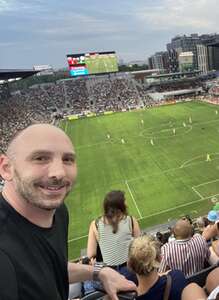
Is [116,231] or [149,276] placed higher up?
[149,276]

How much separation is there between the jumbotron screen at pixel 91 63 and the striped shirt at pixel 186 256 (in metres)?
82.9

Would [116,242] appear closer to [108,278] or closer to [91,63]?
[108,278]

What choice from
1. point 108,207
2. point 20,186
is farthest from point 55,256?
point 108,207

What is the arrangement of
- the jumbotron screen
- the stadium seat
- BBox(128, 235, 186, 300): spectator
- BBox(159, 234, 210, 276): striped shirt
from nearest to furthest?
1. BBox(128, 235, 186, 300): spectator
2. the stadium seat
3. BBox(159, 234, 210, 276): striped shirt
4. the jumbotron screen

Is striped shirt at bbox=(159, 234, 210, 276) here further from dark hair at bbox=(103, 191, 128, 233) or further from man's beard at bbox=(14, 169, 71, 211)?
man's beard at bbox=(14, 169, 71, 211)

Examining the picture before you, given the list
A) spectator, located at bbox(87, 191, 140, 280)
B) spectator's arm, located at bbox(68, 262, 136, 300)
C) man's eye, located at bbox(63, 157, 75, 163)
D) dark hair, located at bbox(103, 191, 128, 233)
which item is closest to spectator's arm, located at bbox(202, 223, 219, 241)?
spectator, located at bbox(87, 191, 140, 280)

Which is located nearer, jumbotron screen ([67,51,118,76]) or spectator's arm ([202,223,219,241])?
spectator's arm ([202,223,219,241])

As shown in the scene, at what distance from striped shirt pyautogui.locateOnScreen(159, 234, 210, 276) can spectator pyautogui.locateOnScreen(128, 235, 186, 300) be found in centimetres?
155

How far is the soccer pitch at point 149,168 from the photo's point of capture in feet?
75.7

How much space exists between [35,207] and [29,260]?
36 cm

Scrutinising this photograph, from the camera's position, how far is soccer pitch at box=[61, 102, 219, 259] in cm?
2308

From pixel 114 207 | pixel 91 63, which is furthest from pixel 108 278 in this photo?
pixel 91 63

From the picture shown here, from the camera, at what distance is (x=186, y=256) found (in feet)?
17.1

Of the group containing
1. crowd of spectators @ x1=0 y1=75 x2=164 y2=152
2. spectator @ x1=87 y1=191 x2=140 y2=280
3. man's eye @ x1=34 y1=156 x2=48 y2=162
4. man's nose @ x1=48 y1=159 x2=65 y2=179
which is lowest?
crowd of spectators @ x1=0 y1=75 x2=164 y2=152
